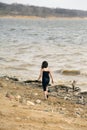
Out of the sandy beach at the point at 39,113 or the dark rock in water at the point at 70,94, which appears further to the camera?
the dark rock in water at the point at 70,94

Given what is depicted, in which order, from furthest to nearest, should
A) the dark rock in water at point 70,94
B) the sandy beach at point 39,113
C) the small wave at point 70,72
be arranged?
the small wave at point 70,72 < the dark rock in water at point 70,94 < the sandy beach at point 39,113

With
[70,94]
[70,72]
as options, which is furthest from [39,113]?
[70,72]

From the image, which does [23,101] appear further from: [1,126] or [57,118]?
[1,126]

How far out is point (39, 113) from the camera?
8898 millimetres

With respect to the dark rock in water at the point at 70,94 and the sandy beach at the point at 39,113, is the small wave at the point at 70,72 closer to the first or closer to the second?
the dark rock in water at the point at 70,94

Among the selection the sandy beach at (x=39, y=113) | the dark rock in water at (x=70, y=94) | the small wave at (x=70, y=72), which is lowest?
the small wave at (x=70, y=72)

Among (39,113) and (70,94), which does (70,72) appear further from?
(39,113)

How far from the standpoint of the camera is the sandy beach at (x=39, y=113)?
312 inches

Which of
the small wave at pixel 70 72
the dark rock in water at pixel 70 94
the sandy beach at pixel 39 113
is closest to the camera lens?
the sandy beach at pixel 39 113

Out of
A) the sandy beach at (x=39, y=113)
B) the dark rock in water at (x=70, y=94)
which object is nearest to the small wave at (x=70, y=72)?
the dark rock in water at (x=70, y=94)

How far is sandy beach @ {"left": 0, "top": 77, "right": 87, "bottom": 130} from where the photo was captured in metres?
7.93

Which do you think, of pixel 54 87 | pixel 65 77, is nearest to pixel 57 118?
pixel 54 87

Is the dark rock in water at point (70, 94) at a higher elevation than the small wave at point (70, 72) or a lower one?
higher

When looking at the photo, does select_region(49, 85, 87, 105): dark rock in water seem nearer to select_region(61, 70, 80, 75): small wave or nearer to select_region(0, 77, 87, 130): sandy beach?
select_region(0, 77, 87, 130): sandy beach
